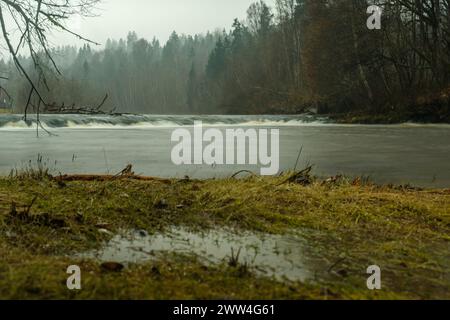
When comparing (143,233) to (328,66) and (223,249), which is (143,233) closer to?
(223,249)

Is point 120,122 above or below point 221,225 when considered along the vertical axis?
above

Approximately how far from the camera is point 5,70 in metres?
4.96

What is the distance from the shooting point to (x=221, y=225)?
296 centimetres

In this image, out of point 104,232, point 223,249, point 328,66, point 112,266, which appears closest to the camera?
point 112,266

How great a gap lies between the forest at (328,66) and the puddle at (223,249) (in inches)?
Result: 78.9

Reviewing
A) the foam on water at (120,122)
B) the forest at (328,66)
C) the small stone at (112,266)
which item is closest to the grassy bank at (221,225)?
the small stone at (112,266)

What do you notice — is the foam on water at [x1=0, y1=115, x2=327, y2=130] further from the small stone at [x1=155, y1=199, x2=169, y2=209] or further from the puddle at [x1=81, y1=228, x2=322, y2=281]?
the puddle at [x1=81, y1=228, x2=322, y2=281]

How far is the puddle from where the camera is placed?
2184mm

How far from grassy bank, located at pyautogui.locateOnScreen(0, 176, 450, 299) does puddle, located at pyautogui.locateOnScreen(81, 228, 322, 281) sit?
0.10 m

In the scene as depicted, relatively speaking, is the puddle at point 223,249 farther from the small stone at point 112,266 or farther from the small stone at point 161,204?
the small stone at point 161,204

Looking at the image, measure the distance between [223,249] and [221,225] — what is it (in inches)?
19.5

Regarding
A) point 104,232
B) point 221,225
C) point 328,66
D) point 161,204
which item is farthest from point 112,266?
point 328,66

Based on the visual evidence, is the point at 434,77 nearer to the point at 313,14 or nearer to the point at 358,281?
the point at 313,14

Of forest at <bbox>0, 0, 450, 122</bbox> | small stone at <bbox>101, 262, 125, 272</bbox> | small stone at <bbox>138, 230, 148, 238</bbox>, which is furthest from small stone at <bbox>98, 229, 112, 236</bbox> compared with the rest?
forest at <bbox>0, 0, 450, 122</bbox>
